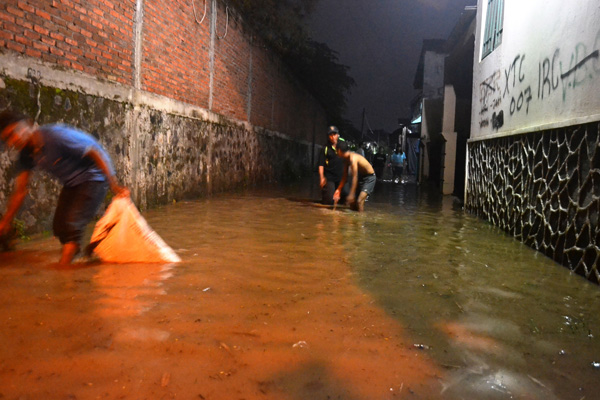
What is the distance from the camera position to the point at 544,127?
5.87m

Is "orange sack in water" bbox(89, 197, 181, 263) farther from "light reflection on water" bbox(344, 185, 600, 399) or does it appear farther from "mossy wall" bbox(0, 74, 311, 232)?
"light reflection on water" bbox(344, 185, 600, 399)

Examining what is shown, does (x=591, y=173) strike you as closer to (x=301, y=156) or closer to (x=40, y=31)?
(x=40, y=31)

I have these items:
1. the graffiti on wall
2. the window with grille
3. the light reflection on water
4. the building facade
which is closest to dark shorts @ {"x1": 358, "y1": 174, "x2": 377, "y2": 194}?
the building facade

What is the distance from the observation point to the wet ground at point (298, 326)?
2295 mm

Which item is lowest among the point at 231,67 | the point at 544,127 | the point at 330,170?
the point at 330,170

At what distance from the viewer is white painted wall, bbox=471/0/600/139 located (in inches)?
193

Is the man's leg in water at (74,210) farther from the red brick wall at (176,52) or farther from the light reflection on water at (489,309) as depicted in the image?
the red brick wall at (176,52)

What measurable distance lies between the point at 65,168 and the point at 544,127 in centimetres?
552

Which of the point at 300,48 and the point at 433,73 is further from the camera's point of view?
the point at 433,73

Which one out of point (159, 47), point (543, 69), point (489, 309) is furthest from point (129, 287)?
point (159, 47)

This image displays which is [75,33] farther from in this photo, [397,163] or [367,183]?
[397,163]

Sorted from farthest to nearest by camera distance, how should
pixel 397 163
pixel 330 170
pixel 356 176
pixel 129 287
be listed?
pixel 397 163, pixel 330 170, pixel 356 176, pixel 129 287

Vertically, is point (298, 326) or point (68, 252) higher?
point (68, 252)

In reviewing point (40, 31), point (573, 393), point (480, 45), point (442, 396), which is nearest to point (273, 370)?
point (442, 396)
